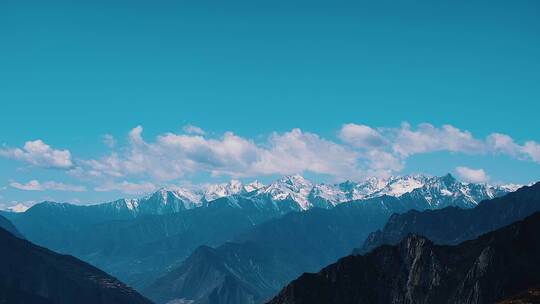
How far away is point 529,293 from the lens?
197 metres

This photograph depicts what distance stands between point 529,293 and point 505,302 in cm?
865

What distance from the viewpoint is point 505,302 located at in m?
194
